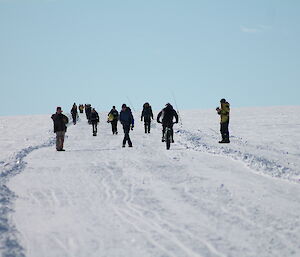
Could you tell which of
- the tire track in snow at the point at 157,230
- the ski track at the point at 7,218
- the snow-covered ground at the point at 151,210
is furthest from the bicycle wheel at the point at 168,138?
the tire track in snow at the point at 157,230

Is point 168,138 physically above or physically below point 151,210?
above

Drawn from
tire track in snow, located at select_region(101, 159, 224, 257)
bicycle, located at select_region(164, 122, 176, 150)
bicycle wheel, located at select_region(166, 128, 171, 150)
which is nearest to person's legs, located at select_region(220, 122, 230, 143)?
bicycle, located at select_region(164, 122, 176, 150)

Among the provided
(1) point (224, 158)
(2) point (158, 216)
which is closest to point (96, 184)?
(2) point (158, 216)

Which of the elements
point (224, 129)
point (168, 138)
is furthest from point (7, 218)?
point (224, 129)

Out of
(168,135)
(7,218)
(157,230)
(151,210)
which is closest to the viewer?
(157,230)

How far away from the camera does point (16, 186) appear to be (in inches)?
380

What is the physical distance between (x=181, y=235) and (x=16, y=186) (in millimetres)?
4773

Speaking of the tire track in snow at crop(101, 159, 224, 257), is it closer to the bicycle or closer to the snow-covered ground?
the snow-covered ground

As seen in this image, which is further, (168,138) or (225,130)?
(225,130)

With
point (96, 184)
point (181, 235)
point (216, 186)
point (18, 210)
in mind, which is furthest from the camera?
point (96, 184)

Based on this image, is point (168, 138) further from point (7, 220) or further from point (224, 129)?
point (7, 220)

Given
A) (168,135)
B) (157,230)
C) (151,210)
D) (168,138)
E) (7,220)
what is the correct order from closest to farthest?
1. (157,230)
2. (7,220)
3. (151,210)
4. (168,138)
5. (168,135)

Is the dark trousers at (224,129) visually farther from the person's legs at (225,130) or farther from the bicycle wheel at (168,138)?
the bicycle wheel at (168,138)

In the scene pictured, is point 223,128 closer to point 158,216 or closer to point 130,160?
point 130,160
